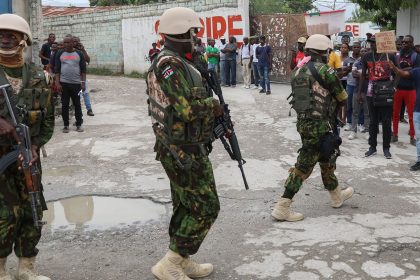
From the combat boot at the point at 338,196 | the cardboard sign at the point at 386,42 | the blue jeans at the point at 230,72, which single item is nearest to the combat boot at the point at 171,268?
the combat boot at the point at 338,196

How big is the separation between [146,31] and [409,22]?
9724 millimetres

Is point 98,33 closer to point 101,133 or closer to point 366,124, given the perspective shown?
point 101,133

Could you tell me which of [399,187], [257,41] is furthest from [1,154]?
[257,41]

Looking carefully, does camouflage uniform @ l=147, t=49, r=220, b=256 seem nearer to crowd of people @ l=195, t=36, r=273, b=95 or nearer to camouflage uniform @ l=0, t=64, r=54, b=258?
camouflage uniform @ l=0, t=64, r=54, b=258

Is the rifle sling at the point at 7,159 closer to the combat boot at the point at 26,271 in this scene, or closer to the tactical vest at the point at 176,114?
the combat boot at the point at 26,271

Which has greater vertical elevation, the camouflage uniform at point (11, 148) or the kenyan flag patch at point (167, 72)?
the kenyan flag patch at point (167, 72)

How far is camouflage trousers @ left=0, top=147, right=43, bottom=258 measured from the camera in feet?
10.3

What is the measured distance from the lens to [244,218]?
15.5ft

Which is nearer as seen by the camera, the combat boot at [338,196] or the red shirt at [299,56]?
the combat boot at [338,196]

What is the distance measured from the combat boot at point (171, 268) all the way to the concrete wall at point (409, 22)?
10.2m

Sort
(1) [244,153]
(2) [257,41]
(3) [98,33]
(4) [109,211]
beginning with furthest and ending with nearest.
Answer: (3) [98,33]
(2) [257,41]
(1) [244,153]
(4) [109,211]

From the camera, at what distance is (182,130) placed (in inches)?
125

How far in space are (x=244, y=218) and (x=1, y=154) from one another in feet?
7.52

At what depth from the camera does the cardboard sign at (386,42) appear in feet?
20.5
